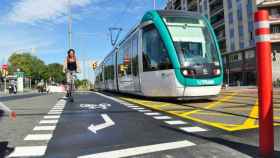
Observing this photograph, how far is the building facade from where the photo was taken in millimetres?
55497

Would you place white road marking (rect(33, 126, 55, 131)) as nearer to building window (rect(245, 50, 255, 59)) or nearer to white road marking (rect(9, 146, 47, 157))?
white road marking (rect(9, 146, 47, 157))

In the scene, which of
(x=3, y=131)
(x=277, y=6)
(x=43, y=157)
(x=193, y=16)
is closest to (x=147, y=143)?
(x=43, y=157)

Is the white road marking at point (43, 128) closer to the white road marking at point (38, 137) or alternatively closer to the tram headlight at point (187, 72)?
the white road marking at point (38, 137)

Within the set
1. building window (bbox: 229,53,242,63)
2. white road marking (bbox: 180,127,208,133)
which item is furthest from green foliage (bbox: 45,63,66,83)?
white road marking (bbox: 180,127,208,133)

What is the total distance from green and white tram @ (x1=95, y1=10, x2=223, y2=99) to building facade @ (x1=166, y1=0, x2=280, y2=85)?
121 feet

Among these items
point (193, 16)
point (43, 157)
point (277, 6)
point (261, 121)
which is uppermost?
point (277, 6)

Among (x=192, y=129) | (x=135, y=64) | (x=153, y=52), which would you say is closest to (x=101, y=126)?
(x=192, y=129)

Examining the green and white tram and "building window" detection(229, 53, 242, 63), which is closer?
the green and white tram

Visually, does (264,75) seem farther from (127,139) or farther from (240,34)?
(240,34)

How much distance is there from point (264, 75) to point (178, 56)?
931cm

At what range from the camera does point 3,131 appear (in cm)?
743

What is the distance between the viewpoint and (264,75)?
433cm

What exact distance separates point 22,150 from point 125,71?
50.7 ft

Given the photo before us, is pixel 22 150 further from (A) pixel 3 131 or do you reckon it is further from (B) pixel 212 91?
(B) pixel 212 91
